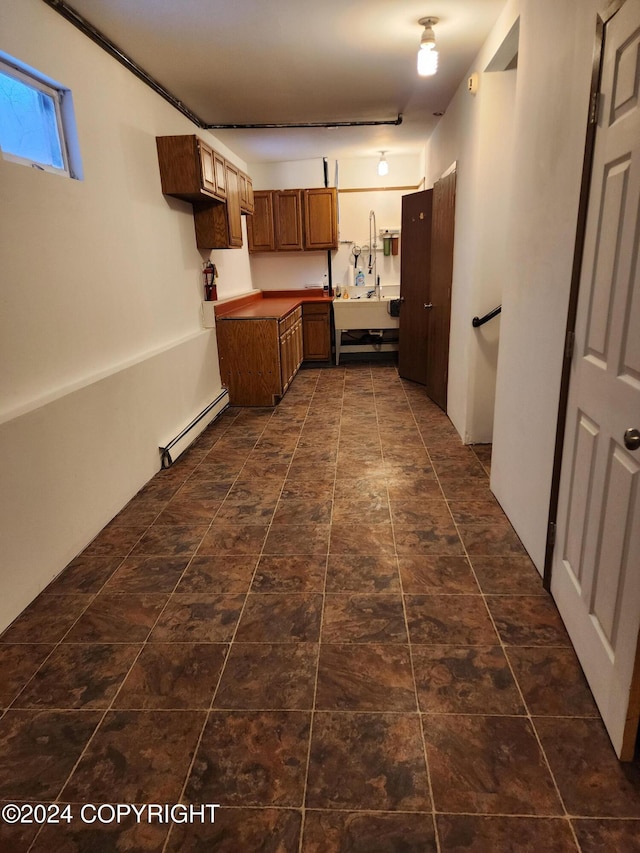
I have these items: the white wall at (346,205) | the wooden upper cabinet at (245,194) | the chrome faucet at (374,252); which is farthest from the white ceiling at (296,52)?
the chrome faucet at (374,252)

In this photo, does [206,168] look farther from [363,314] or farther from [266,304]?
[363,314]

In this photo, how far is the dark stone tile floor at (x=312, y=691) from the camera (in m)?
1.30

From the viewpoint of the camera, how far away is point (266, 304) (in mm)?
6375

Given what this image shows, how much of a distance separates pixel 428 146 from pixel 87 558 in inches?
220

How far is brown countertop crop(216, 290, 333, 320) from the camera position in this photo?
200 inches

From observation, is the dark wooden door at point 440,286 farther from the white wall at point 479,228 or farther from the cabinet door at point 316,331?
the cabinet door at point 316,331

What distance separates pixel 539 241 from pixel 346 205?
17.9ft

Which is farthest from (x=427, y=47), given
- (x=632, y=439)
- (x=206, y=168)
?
(x=632, y=439)

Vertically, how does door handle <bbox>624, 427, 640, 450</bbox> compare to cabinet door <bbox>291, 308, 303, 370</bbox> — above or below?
above

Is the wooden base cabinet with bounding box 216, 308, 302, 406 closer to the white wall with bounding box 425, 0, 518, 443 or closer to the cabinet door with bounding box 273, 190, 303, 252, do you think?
the white wall with bounding box 425, 0, 518, 443

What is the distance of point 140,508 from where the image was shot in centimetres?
307

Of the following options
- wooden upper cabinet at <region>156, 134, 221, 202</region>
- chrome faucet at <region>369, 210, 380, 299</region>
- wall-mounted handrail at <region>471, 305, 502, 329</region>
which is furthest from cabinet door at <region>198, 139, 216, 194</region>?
chrome faucet at <region>369, 210, 380, 299</region>

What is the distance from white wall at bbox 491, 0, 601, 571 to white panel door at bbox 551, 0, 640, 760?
0.20 m

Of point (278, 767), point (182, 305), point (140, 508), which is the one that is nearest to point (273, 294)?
point (182, 305)
